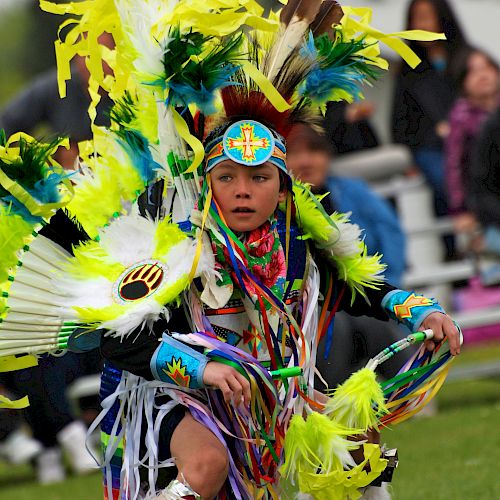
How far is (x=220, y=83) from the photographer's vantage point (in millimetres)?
4020

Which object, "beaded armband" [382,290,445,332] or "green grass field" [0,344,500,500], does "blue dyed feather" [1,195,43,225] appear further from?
"green grass field" [0,344,500,500]

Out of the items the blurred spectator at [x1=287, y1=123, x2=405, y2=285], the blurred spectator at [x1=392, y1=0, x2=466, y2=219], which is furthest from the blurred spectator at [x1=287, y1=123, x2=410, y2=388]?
the blurred spectator at [x1=392, y1=0, x2=466, y2=219]

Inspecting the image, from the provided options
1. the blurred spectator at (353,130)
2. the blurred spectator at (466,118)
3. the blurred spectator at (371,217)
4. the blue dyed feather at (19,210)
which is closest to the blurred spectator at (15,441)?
the blurred spectator at (371,217)

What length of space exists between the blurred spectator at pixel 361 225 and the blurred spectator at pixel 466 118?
4.90ft

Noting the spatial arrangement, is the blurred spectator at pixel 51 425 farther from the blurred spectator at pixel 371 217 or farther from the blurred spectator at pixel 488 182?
the blurred spectator at pixel 488 182

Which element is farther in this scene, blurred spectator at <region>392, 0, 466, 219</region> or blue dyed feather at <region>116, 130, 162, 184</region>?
blurred spectator at <region>392, 0, 466, 219</region>

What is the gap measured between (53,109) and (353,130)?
2168 millimetres

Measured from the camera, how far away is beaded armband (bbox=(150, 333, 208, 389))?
153 inches

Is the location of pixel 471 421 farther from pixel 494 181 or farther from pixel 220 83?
pixel 220 83

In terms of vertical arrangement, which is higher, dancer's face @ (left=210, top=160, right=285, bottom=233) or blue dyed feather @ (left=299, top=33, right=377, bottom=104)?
blue dyed feather @ (left=299, top=33, right=377, bottom=104)

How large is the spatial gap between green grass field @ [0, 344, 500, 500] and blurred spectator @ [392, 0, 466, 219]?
1.82m

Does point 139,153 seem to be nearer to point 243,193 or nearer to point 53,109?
point 243,193

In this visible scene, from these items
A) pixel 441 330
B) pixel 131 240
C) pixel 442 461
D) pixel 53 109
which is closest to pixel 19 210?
pixel 131 240

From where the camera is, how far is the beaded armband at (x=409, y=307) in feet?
14.1
